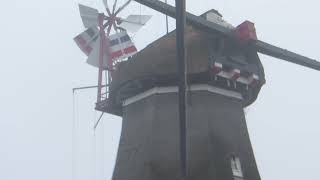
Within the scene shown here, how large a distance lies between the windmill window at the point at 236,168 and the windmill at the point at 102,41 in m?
5.16

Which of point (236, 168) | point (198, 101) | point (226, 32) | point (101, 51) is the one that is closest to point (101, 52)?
point (101, 51)

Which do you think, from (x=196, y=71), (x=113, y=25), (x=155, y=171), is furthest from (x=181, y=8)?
(x=113, y=25)

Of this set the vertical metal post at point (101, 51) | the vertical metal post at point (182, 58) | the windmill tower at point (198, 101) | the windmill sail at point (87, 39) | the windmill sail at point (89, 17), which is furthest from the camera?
the windmill sail at point (89, 17)

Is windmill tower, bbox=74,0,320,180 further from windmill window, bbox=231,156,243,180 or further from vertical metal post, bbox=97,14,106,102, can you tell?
vertical metal post, bbox=97,14,106,102

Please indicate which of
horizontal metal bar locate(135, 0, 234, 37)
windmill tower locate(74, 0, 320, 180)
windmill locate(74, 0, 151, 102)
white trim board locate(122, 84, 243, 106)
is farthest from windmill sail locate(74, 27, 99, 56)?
horizontal metal bar locate(135, 0, 234, 37)

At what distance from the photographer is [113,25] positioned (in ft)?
64.5

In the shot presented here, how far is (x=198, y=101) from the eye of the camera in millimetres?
14781

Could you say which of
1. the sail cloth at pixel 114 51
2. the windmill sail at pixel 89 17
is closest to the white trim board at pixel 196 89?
the sail cloth at pixel 114 51

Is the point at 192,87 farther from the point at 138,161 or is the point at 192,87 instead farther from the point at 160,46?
the point at 138,161

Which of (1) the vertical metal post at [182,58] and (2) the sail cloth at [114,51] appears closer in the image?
(1) the vertical metal post at [182,58]

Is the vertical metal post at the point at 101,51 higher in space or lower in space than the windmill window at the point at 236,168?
higher

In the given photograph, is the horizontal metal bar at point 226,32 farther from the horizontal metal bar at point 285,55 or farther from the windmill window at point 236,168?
the windmill window at point 236,168

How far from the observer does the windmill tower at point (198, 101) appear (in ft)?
46.9

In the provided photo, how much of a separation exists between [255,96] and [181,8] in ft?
24.8
